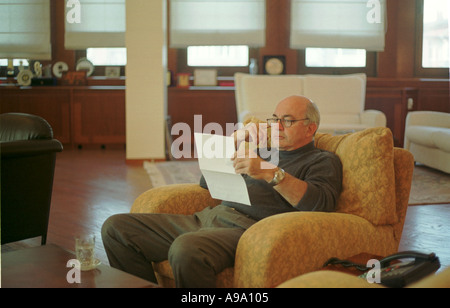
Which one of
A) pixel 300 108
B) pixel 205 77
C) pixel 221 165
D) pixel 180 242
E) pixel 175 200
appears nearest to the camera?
pixel 180 242

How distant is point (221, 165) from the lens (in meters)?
2.01

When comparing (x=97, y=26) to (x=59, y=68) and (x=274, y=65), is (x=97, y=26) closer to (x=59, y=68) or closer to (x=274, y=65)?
(x=59, y=68)

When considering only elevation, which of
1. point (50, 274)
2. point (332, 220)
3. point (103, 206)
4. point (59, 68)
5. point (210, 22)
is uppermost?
point (210, 22)

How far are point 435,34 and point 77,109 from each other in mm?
5097

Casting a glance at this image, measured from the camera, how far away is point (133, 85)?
6344 millimetres

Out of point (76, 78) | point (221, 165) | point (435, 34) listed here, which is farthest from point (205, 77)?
point (221, 165)

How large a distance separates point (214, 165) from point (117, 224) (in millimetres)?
455

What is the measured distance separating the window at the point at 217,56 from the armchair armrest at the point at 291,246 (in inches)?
239

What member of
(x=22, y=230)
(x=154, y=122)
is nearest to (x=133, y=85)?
(x=154, y=122)

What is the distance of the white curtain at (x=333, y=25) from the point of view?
7.67 meters

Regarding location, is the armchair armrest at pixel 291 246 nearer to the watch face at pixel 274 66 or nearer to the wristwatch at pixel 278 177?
the wristwatch at pixel 278 177

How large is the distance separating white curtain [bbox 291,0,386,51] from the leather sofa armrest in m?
5.23

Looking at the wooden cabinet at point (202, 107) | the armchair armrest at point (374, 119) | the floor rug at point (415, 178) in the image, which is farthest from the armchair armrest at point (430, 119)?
the wooden cabinet at point (202, 107)

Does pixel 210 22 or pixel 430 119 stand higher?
pixel 210 22
